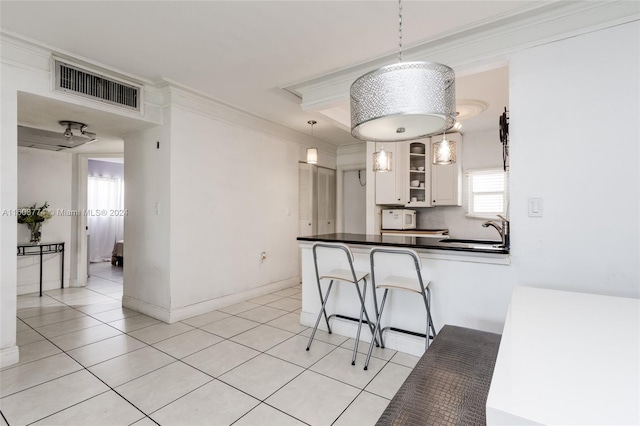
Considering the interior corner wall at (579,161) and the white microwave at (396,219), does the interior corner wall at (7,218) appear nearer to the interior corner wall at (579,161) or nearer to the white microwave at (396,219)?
the interior corner wall at (579,161)

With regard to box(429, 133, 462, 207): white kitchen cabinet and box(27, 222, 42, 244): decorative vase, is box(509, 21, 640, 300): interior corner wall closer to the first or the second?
box(429, 133, 462, 207): white kitchen cabinet

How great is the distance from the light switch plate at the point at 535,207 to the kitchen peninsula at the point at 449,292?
33 cm

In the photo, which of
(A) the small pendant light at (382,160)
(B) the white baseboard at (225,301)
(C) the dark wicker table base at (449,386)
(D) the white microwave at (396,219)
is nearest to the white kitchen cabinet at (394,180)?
(D) the white microwave at (396,219)

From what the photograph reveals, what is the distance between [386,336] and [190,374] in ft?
5.34

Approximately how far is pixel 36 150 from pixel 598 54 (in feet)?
21.6

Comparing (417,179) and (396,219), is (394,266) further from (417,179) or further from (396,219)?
(417,179)

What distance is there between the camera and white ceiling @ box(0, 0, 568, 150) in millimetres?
2016

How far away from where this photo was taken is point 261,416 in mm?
1759

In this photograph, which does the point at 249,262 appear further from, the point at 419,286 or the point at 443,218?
the point at 443,218

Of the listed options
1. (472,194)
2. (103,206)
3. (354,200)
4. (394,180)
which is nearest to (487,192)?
(472,194)

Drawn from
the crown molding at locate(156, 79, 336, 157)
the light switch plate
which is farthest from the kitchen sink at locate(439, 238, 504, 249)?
the crown molding at locate(156, 79, 336, 157)

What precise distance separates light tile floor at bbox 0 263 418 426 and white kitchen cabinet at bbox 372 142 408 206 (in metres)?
2.44

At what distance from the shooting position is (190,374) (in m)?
2.22

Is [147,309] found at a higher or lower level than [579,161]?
lower
